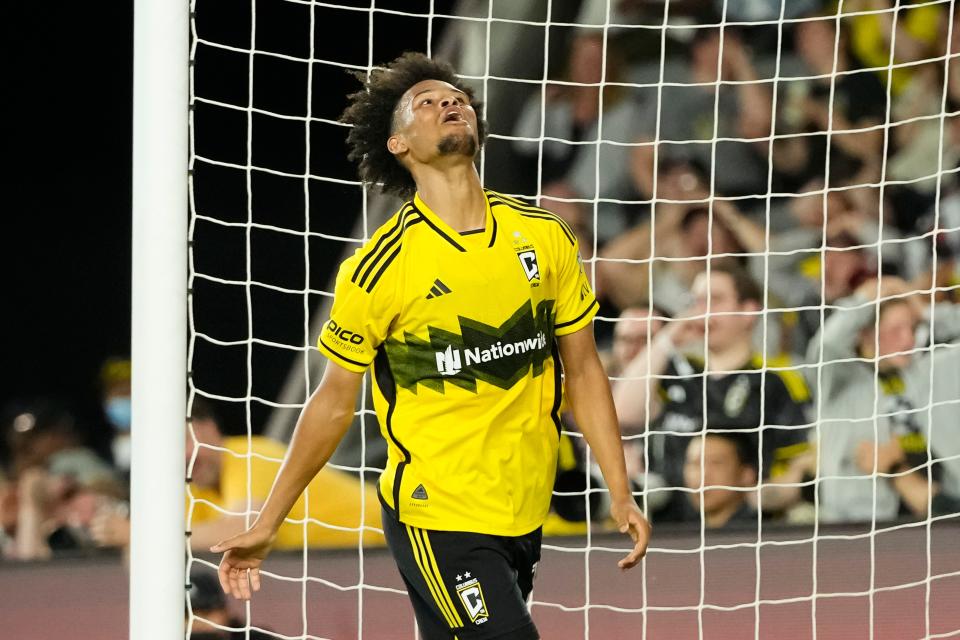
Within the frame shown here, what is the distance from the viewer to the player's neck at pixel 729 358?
4383mm

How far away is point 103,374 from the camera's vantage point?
210 inches

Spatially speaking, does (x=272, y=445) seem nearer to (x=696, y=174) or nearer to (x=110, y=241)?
(x=110, y=241)

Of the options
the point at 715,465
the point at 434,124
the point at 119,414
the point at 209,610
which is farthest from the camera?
the point at 119,414

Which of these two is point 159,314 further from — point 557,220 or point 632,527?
point 632,527

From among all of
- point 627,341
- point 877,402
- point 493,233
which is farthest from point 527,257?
point 877,402

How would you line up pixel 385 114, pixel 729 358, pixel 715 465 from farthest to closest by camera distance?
pixel 729 358
pixel 715 465
pixel 385 114

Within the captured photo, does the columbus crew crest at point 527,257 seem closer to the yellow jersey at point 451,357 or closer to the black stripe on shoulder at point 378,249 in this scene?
the yellow jersey at point 451,357

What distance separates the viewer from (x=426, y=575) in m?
2.18

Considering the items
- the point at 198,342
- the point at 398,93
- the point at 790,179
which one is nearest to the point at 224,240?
the point at 198,342

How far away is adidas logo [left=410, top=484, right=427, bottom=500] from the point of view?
85.7 inches

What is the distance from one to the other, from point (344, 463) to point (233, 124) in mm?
1607

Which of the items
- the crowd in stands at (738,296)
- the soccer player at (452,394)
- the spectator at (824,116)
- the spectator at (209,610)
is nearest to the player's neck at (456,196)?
the soccer player at (452,394)

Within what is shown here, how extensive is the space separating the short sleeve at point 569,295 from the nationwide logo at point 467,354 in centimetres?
11

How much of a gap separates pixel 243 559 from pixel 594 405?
2.25 feet
